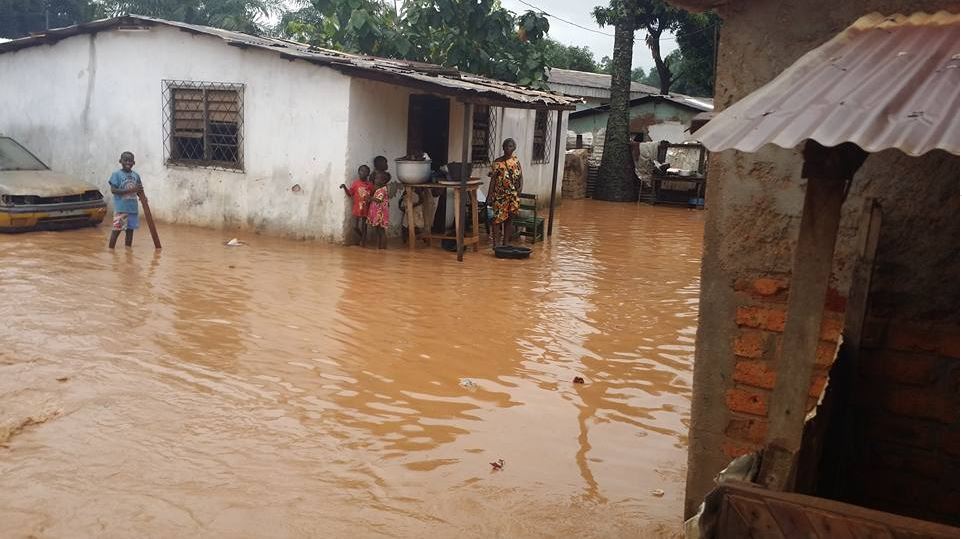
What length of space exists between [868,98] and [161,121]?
495 inches

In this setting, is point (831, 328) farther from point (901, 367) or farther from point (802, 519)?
point (802, 519)

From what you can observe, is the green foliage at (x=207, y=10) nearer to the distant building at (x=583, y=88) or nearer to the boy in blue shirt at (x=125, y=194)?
the distant building at (x=583, y=88)

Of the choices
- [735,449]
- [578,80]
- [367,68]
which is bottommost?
[735,449]

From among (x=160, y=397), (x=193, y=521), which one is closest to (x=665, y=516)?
(x=193, y=521)

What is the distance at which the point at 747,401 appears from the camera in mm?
3617

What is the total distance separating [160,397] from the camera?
5.55 meters

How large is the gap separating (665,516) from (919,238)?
6.42ft

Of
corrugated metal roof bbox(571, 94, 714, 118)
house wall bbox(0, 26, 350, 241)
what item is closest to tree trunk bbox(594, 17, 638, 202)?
corrugated metal roof bbox(571, 94, 714, 118)

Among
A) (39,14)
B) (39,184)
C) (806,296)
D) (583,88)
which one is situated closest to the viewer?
(806,296)

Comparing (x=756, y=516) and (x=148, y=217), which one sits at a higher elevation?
(x=148, y=217)

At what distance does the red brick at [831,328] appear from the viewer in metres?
3.45

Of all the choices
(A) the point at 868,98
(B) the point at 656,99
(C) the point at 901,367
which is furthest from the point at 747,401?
(B) the point at 656,99

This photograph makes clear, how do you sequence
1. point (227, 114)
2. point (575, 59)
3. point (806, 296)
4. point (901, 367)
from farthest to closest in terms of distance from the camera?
point (575, 59)
point (227, 114)
point (901, 367)
point (806, 296)

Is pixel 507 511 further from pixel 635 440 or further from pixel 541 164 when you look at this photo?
pixel 541 164
